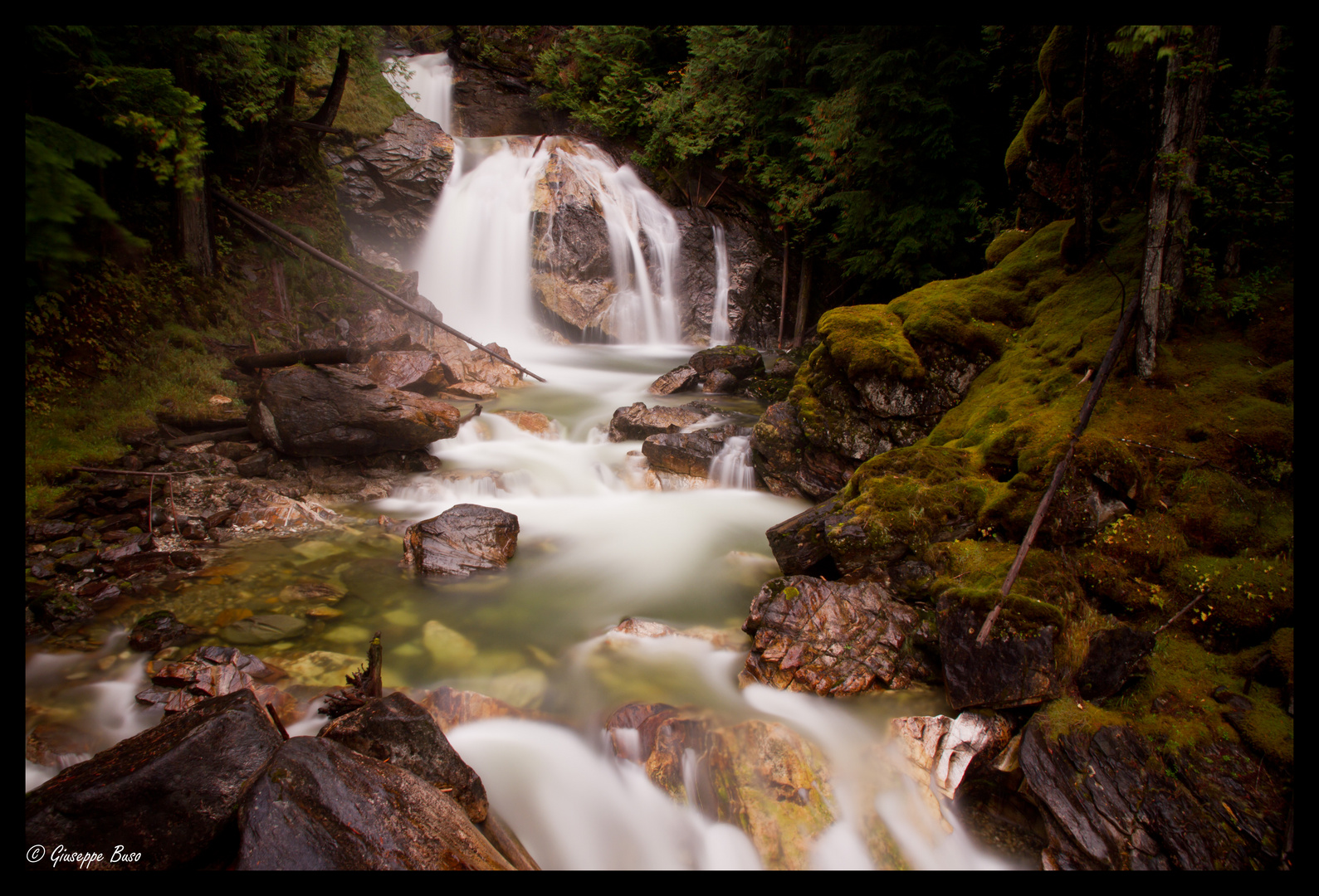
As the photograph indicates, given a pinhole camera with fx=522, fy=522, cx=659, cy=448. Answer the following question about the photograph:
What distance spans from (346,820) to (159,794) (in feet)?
3.06

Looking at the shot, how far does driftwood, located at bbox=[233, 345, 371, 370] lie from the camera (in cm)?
880

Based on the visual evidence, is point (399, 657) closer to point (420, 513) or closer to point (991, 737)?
point (420, 513)

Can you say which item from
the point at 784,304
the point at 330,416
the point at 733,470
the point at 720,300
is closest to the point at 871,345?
→ the point at 733,470

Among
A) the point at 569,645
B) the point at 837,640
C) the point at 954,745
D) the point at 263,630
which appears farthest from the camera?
the point at 569,645

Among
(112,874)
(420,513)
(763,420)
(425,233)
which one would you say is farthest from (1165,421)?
(425,233)

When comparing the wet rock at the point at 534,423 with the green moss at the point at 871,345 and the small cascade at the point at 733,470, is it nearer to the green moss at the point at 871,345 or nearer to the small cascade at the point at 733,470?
the small cascade at the point at 733,470

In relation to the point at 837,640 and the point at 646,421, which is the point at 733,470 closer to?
the point at 646,421

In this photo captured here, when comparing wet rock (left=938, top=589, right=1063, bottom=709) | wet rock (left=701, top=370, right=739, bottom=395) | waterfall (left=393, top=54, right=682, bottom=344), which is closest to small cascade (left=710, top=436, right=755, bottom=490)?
wet rock (left=701, top=370, right=739, bottom=395)

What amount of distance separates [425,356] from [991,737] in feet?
35.8

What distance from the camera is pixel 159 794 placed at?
246cm

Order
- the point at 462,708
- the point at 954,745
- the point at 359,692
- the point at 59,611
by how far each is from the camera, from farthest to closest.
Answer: the point at 59,611
the point at 462,708
the point at 359,692
the point at 954,745

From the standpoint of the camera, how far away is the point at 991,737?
11.6ft

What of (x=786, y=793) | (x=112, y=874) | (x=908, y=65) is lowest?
(x=786, y=793)

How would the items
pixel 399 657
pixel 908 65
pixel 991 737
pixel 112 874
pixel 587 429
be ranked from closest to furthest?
1. pixel 112 874
2. pixel 991 737
3. pixel 399 657
4. pixel 587 429
5. pixel 908 65
